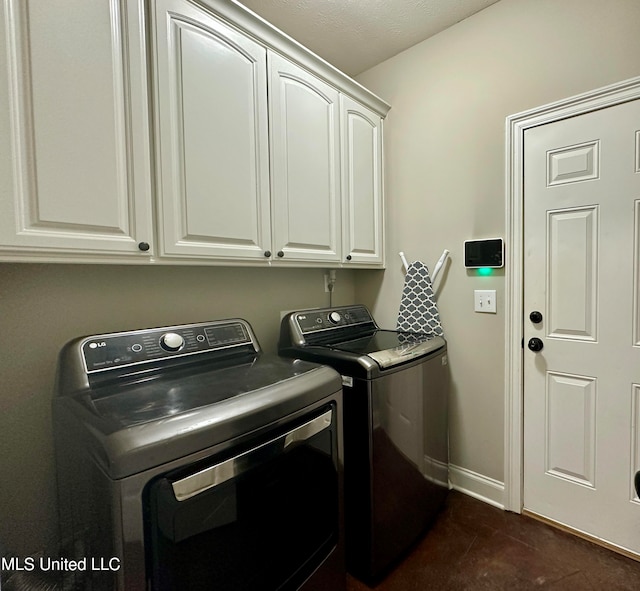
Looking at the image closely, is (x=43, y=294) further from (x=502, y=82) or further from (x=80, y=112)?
(x=502, y=82)

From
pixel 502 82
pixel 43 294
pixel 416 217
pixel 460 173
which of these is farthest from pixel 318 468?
pixel 502 82

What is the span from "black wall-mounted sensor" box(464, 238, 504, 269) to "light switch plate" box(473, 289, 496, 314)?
0.45 feet

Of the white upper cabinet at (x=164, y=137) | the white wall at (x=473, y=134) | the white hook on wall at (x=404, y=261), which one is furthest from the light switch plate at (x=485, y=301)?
the white upper cabinet at (x=164, y=137)

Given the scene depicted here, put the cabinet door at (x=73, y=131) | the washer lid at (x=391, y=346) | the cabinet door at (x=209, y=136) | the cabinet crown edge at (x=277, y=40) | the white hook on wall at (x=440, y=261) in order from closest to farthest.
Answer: the cabinet door at (x=73, y=131) < the cabinet door at (x=209, y=136) < the cabinet crown edge at (x=277, y=40) < the washer lid at (x=391, y=346) < the white hook on wall at (x=440, y=261)

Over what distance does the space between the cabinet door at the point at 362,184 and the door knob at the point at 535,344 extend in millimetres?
934

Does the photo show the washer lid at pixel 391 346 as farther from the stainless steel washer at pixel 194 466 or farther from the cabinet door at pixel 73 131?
the cabinet door at pixel 73 131

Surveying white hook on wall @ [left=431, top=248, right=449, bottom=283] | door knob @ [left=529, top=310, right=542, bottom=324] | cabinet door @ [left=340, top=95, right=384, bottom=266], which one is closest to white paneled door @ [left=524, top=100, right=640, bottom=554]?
door knob @ [left=529, top=310, right=542, bottom=324]

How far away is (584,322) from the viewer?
1.57m

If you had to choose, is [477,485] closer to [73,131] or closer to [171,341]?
[171,341]

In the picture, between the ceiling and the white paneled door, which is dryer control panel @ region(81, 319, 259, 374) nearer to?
the white paneled door

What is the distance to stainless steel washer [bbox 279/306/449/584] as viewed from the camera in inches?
53.3

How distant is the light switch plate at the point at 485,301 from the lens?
1822mm

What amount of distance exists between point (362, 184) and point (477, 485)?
183 cm

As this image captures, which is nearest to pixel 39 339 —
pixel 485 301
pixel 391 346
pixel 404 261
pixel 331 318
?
pixel 331 318
